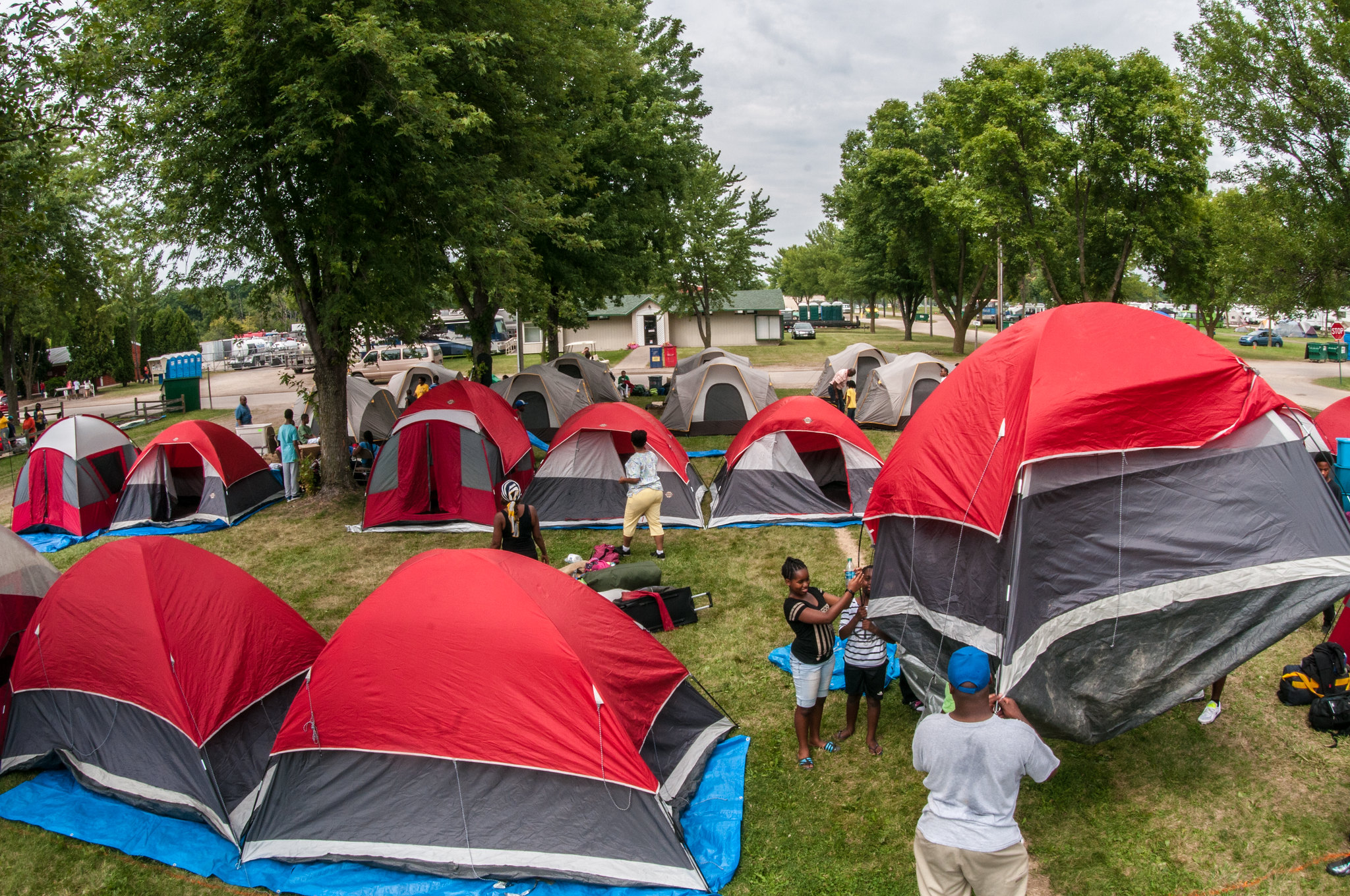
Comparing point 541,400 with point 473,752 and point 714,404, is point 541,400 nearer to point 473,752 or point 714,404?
point 714,404

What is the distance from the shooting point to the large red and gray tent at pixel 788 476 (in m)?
11.2

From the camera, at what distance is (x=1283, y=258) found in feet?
59.2

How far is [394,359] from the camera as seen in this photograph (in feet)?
137

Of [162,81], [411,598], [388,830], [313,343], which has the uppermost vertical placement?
[162,81]

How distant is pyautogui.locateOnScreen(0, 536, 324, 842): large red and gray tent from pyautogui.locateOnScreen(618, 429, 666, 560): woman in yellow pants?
4.39 metres

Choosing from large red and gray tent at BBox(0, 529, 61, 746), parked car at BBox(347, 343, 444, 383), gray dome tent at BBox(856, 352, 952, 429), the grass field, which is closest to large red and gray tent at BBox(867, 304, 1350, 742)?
the grass field

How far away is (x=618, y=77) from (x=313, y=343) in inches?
390

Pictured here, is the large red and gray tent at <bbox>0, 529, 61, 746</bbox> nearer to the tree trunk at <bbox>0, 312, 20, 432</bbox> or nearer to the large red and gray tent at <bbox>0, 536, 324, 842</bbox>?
the large red and gray tent at <bbox>0, 536, 324, 842</bbox>

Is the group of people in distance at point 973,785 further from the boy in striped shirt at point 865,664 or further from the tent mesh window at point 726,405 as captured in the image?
the tent mesh window at point 726,405

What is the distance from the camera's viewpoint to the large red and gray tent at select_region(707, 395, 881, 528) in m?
11.2

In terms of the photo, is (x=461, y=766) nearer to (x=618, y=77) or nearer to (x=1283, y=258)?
(x=618, y=77)

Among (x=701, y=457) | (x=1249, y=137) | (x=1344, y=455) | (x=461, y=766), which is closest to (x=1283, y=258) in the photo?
(x=1249, y=137)

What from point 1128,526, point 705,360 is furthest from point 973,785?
point 705,360

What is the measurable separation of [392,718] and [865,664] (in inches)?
117
